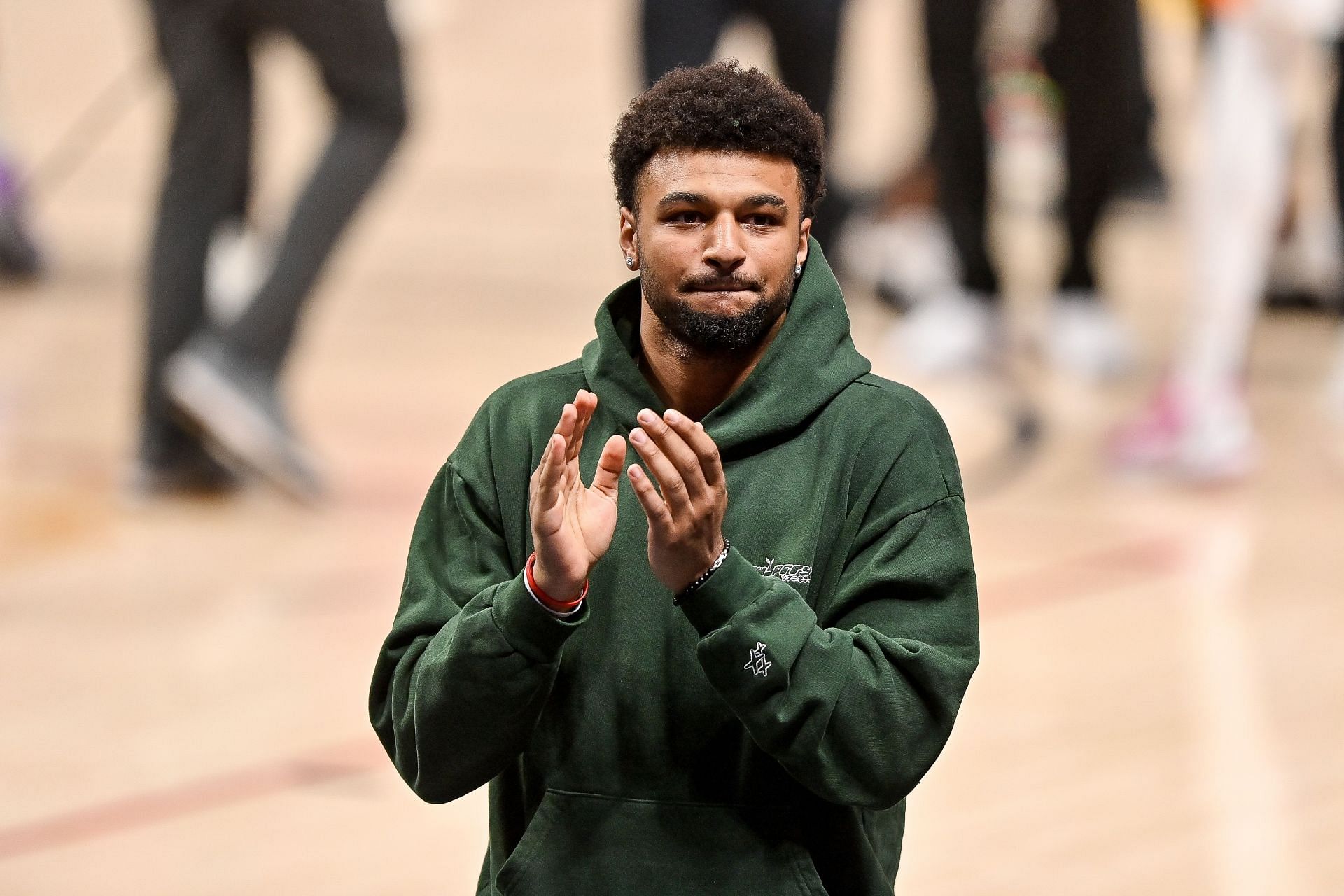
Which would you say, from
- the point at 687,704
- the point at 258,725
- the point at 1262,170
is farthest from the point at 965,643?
the point at 1262,170

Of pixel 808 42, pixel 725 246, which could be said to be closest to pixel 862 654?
pixel 725 246

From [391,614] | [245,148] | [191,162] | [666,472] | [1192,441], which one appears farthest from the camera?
[1192,441]

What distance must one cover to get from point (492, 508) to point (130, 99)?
8.78 meters

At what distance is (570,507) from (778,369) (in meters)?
0.22

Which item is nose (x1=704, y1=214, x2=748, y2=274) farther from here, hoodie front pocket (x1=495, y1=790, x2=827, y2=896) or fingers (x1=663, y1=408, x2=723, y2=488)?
hoodie front pocket (x1=495, y1=790, x2=827, y2=896)

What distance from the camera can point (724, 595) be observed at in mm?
1544

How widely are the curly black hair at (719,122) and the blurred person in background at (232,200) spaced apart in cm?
264

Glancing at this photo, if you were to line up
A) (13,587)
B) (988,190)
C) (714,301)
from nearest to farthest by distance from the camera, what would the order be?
(714,301)
(13,587)
(988,190)

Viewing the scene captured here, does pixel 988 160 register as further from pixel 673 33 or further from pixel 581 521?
pixel 581 521

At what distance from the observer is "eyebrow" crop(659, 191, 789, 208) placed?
163 cm

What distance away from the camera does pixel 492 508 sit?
1.72 m

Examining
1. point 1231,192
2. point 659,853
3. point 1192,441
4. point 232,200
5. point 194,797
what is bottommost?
point 659,853

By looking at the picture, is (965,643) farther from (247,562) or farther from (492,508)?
(247,562)

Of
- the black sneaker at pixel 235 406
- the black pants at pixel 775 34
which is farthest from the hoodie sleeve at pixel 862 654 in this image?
the black pants at pixel 775 34
